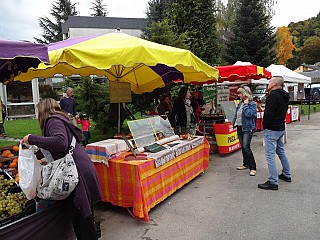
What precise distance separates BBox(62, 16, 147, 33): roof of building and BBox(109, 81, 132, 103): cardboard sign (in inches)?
1213

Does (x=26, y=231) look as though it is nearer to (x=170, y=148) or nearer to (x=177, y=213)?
(x=177, y=213)

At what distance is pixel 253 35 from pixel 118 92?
17.9 m

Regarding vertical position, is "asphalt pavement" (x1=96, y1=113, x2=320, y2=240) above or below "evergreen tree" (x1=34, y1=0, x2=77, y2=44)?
below

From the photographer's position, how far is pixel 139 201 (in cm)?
344

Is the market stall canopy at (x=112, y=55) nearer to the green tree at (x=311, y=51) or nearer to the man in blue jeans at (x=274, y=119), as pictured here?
the man in blue jeans at (x=274, y=119)

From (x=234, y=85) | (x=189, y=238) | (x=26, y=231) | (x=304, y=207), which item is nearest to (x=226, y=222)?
(x=189, y=238)

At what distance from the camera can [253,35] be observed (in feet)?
65.5

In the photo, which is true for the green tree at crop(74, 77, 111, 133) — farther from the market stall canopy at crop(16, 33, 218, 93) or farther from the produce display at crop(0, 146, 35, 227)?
the produce display at crop(0, 146, 35, 227)

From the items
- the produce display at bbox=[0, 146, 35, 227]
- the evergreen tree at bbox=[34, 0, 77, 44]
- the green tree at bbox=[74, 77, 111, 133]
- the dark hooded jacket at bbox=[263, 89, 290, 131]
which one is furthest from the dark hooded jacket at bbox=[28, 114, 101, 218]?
the evergreen tree at bbox=[34, 0, 77, 44]

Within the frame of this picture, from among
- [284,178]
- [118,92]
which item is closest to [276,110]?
[284,178]

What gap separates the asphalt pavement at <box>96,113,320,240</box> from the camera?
3217 millimetres

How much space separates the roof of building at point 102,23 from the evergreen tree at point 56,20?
180 centimetres

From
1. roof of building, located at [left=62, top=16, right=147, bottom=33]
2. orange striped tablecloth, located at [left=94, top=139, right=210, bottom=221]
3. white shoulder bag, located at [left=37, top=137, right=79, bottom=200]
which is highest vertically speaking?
roof of building, located at [left=62, top=16, right=147, bottom=33]

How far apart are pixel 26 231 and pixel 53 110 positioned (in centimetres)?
108
